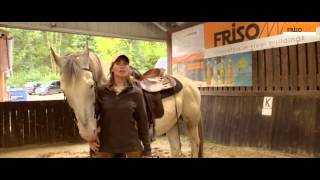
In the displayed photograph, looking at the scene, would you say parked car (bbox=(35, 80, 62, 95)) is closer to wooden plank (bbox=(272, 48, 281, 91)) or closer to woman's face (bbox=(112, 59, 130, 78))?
wooden plank (bbox=(272, 48, 281, 91))

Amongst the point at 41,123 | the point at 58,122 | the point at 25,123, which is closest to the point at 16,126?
the point at 25,123

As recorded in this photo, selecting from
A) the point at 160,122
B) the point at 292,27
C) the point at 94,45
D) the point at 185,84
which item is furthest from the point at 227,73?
the point at 94,45

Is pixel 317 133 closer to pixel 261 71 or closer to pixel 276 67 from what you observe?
pixel 276 67

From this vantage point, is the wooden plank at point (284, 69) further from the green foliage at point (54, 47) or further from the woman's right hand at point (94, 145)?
the green foliage at point (54, 47)

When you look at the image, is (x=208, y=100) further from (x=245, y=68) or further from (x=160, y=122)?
(x=160, y=122)

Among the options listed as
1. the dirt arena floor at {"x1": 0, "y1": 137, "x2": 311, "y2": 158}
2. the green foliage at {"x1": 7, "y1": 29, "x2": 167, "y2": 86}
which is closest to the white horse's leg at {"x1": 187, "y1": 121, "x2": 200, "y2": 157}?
the dirt arena floor at {"x1": 0, "y1": 137, "x2": 311, "y2": 158}

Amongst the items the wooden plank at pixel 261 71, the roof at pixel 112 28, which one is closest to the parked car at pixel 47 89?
the roof at pixel 112 28

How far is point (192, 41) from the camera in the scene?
738 centimetres

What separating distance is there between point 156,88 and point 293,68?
2.88 m

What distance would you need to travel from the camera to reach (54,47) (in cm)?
1481

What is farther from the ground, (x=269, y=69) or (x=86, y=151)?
(x=269, y=69)

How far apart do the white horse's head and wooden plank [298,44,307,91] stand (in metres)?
3.86

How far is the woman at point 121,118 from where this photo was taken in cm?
185

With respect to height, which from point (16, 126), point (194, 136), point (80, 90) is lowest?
point (16, 126)
